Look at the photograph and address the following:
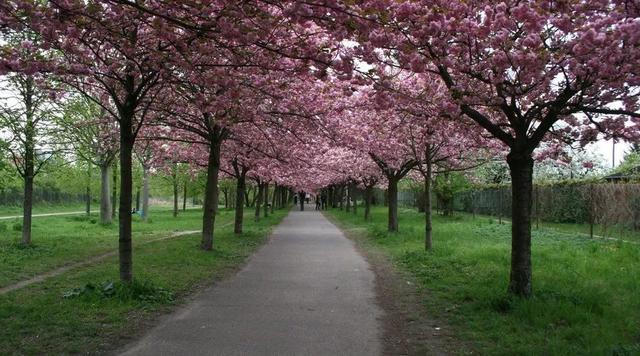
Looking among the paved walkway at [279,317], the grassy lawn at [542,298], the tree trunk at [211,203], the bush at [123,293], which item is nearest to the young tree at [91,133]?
the tree trunk at [211,203]

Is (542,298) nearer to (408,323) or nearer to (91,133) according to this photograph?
(408,323)

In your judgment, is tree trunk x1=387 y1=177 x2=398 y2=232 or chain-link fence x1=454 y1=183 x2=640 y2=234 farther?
tree trunk x1=387 y1=177 x2=398 y2=232

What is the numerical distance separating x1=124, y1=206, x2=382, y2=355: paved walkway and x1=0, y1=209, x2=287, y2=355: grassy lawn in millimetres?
456

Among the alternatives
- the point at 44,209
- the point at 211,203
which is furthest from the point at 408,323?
the point at 44,209

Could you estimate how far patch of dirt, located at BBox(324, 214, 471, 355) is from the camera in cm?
612

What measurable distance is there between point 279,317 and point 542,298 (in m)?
3.73

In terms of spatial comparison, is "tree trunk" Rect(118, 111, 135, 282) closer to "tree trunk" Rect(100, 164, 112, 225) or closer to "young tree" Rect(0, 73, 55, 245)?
"young tree" Rect(0, 73, 55, 245)

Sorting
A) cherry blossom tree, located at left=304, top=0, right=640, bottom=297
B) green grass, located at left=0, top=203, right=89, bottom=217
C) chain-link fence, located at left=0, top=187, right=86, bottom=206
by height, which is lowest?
green grass, located at left=0, top=203, right=89, bottom=217

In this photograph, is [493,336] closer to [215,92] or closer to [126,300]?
[126,300]

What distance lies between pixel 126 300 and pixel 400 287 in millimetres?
4757

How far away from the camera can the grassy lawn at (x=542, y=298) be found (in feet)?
20.2

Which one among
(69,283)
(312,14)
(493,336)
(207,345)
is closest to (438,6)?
(312,14)

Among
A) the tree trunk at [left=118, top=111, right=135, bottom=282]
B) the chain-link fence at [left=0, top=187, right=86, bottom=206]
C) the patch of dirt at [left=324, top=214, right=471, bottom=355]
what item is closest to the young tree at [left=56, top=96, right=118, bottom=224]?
the tree trunk at [left=118, top=111, right=135, bottom=282]

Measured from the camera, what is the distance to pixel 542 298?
793 cm
